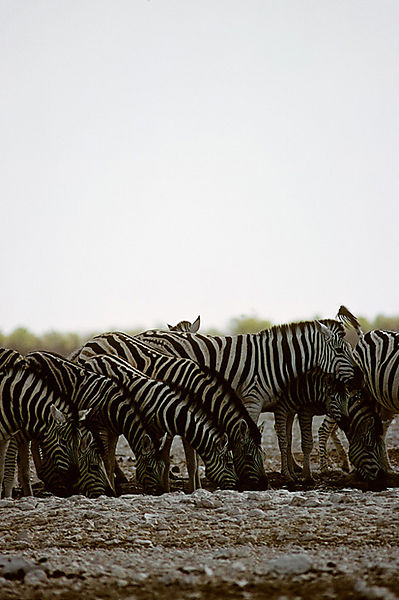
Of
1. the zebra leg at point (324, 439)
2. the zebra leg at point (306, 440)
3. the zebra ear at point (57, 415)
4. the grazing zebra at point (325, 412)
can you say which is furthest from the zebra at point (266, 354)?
the zebra ear at point (57, 415)

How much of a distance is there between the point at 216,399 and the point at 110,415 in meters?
1.26

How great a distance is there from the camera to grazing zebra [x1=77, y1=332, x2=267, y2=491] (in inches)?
334

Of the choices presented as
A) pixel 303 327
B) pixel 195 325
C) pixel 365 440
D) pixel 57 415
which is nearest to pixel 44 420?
pixel 57 415

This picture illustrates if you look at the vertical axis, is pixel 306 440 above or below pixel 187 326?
below

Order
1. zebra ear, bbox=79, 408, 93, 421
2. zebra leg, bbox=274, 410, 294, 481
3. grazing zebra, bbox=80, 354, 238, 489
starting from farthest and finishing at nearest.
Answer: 1. zebra leg, bbox=274, 410, 294, 481
2. grazing zebra, bbox=80, 354, 238, 489
3. zebra ear, bbox=79, 408, 93, 421

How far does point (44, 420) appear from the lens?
831 cm

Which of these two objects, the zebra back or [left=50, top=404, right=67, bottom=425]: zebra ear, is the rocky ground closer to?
[left=50, top=404, right=67, bottom=425]: zebra ear

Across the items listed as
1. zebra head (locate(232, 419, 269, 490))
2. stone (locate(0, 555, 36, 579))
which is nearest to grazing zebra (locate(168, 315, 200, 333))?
zebra head (locate(232, 419, 269, 490))

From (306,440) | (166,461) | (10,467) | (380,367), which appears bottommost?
(306,440)

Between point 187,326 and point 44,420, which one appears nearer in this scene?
point 44,420

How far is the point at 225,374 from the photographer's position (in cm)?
1077

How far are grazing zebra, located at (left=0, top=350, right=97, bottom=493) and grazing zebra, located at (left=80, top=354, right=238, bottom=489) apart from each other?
2.47 ft

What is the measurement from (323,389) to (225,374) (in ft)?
4.44

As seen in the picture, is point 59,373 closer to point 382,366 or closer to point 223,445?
point 223,445
